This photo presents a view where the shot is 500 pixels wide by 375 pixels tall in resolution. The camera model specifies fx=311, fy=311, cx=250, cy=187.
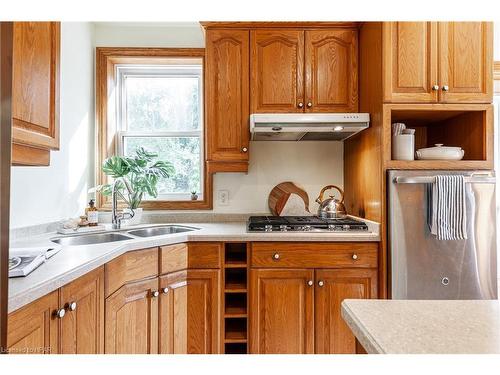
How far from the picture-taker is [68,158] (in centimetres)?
211

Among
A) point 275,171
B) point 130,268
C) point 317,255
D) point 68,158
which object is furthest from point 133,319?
point 275,171

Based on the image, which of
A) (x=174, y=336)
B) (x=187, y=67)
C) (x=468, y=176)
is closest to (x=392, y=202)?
(x=468, y=176)

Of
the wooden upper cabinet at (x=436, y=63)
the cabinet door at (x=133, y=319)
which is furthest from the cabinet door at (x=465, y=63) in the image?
the cabinet door at (x=133, y=319)

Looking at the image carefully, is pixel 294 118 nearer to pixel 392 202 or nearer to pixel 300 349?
pixel 392 202

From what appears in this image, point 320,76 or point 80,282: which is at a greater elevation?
point 320,76

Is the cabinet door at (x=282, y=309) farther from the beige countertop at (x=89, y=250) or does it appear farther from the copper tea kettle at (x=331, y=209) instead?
the copper tea kettle at (x=331, y=209)

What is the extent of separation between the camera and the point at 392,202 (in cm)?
180

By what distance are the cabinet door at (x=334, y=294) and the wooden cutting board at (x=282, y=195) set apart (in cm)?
70

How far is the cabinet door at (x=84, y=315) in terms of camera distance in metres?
1.02

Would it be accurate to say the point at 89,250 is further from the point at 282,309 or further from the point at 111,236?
the point at 282,309

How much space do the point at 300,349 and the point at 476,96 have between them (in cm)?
182

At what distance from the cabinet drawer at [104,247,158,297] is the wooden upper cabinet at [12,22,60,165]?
0.54 metres

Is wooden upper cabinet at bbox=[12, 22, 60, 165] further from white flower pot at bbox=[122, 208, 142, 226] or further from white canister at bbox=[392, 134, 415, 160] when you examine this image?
white canister at bbox=[392, 134, 415, 160]

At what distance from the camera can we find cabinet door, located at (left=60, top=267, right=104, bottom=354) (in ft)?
3.35
